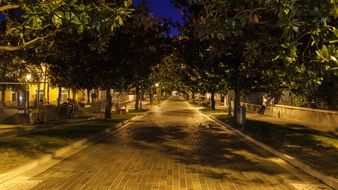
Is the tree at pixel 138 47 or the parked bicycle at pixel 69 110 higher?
the tree at pixel 138 47

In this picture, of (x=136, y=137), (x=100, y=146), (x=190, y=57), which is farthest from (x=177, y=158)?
(x=190, y=57)

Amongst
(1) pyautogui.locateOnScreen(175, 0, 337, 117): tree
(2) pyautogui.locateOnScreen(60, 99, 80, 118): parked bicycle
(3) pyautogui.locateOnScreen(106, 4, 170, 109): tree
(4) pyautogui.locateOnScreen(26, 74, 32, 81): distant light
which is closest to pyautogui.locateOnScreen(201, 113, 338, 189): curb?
(1) pyautogui.locateOnScreen(175, 0, 337, 117): tree

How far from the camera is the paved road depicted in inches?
438

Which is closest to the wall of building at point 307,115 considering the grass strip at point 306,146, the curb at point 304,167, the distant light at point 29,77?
the grass strip at point 306,146

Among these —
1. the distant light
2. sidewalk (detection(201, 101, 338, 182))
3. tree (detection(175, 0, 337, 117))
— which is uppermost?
the distant light

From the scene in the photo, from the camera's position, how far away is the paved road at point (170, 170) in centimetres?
1112

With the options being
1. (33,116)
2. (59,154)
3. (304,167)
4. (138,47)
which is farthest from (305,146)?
(33,116)

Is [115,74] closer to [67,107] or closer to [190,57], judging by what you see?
[190,57]

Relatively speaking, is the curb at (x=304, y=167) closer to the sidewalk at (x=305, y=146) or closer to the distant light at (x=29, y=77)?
the sidewalk at (x=305, y=146)

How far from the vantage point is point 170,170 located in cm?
1305

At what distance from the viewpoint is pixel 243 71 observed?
2728 centimetres

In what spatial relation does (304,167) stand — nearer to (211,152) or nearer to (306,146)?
(211,152)

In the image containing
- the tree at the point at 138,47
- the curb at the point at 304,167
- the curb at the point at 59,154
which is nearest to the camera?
the curb at the point at 304,167

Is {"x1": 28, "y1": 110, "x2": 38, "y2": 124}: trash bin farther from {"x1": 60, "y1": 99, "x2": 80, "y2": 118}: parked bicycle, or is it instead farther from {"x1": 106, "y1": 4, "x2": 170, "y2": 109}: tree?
{"x1": 60, "y1": 99, "x2": 80, "y2": 118}: parked bicycle
